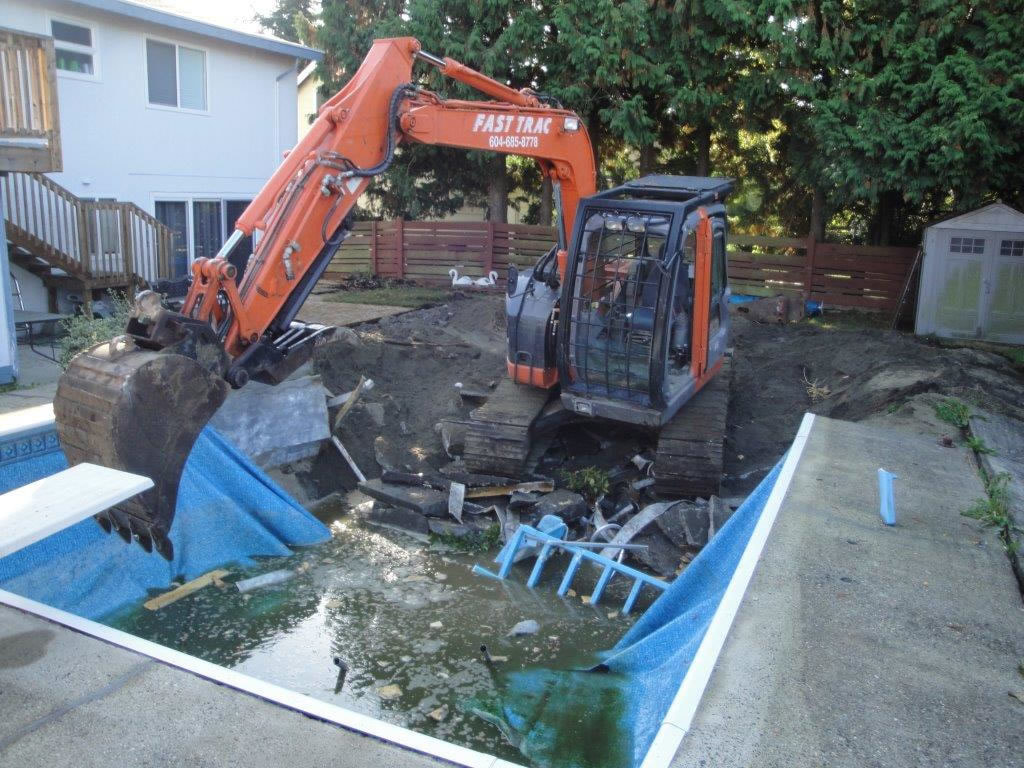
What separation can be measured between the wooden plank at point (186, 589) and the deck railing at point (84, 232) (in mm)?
8798

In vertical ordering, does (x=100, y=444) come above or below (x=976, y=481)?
above

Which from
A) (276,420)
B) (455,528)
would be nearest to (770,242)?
(276,420)

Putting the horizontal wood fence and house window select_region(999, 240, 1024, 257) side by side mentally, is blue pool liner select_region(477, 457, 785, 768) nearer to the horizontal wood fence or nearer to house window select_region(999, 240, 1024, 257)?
house window select_region(999, 240, 1024, 257)

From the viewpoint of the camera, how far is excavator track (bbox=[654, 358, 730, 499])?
27.1 feet

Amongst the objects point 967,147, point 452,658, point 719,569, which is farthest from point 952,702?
point 967,147

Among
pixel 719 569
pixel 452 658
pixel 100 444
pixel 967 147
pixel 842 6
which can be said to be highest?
pixel 842 6

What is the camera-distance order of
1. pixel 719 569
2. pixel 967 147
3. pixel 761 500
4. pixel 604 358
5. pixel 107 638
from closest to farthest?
pixel 107 638
pixel 719 569
pixel 761 500
pixel 604 358
pixel 967 147

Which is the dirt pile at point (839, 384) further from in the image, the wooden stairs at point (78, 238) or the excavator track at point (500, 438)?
the wooden stairs at point (78, 238)

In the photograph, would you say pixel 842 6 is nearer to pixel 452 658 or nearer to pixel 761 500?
pixel 761 500

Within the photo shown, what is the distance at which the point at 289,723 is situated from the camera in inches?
149

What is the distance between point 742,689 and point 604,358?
180 inches

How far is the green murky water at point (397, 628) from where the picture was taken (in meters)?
5.59

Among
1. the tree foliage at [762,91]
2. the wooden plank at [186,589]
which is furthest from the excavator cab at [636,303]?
the tree foliage at [762,91]

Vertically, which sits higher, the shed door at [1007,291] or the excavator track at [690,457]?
the shed door at [1007,291]
